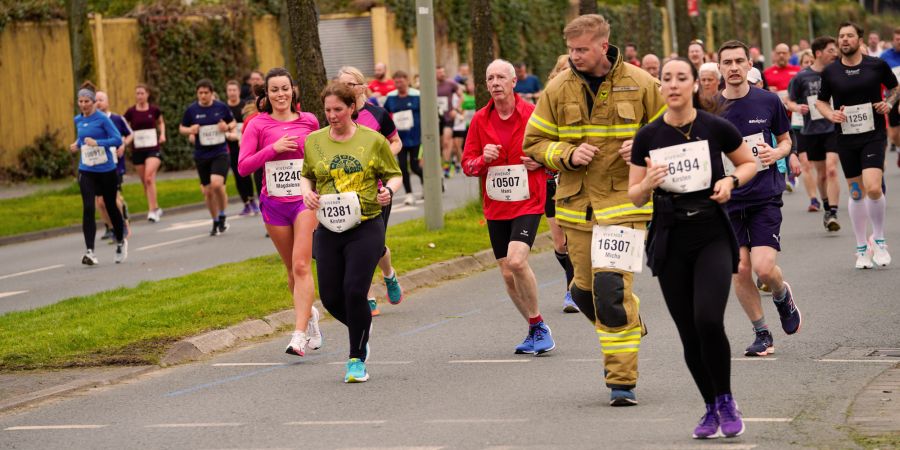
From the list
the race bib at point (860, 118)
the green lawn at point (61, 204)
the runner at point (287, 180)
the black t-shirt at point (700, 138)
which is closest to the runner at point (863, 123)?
the race bib at point (860, 118)

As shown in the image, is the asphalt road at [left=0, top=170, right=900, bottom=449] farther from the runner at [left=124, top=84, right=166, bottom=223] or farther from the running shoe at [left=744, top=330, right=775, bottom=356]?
the runner at [left=124, top=84, right=166, bottom=223]

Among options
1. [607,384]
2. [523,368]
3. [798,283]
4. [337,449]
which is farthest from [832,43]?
[337,449]

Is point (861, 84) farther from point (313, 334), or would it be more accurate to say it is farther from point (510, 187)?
point (313, 334)

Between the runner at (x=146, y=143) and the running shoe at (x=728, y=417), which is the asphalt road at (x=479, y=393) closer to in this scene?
the running shoe at (x=728, y=417)

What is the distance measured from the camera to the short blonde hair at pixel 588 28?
8.16 meters

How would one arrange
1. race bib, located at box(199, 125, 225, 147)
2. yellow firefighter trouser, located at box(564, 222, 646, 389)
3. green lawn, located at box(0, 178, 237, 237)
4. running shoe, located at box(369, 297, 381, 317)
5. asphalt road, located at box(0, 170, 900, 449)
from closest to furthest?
asphalt road, located at box(0, 170, 900, 449), yellow firefighter trouser, located at box(564, 222, 646, 389), running shoe, located at box(369, 297, 381, 317), race bib, located at box(199, 125, 225, 147), green lawn, located at box(0, 178, 237, 237)

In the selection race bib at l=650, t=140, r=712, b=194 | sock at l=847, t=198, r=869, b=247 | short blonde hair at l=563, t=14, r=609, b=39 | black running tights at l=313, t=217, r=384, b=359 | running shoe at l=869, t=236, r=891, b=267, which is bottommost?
running shoe at l=869, t=236, r=891, b=267

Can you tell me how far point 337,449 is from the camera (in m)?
7.34

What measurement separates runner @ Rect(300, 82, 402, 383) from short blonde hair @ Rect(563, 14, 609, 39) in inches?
74.4

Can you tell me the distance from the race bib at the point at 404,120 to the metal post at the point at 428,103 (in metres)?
5.05

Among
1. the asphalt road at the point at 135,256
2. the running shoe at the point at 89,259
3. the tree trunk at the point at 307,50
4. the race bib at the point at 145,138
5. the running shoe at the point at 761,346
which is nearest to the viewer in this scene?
the running shoe at the point at 761,346

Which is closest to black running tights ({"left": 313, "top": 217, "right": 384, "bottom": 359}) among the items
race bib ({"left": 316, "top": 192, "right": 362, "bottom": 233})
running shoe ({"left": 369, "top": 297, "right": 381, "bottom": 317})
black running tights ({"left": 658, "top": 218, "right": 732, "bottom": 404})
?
race bib ({"left": 316, "top": 192, "right": 362, "bottom": 233})

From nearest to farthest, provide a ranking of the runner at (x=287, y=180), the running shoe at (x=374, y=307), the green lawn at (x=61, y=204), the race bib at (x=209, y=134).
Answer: the runner at (x=287, y=180)
the running shoe at (x=374, y=307)
the race bib at (x=209, y=134)
the green lawn at (x=61, y=204)

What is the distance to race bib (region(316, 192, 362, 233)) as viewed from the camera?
9.42 metres
